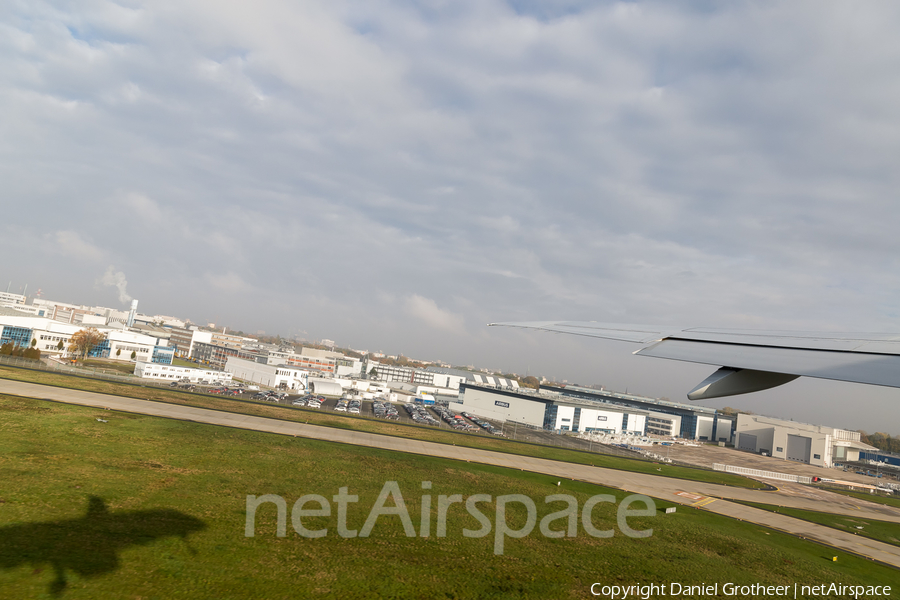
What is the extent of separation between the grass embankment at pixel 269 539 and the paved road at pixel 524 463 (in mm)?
5214

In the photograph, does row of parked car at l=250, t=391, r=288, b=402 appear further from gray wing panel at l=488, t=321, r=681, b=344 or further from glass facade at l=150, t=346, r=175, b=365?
gray wing panel at l=488, t=321, r=681, b=344

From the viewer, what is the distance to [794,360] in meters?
4.76

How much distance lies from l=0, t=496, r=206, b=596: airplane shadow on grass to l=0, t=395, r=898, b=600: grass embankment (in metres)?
0.05

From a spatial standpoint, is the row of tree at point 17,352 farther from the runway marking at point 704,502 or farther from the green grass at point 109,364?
the runway marking at point 704,502

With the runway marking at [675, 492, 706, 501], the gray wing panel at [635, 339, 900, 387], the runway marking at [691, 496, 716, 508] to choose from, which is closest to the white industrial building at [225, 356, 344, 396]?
the runway marking at [675, 492, 706, 501]

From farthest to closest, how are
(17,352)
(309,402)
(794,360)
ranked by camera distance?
(17,352), (309,402), (794,360)

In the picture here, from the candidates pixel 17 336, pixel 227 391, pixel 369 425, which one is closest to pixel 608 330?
pixel 369 425

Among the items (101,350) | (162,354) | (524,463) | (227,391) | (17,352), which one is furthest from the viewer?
(162,354)

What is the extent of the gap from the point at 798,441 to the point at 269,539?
9462 cm

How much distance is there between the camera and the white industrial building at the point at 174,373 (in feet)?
210

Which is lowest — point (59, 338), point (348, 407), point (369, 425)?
point (348, 407)

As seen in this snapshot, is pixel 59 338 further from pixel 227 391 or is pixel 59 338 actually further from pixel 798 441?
pixel 798 441

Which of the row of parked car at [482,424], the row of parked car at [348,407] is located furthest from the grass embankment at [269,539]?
the row of parked car at [482,424]

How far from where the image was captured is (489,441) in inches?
1987
